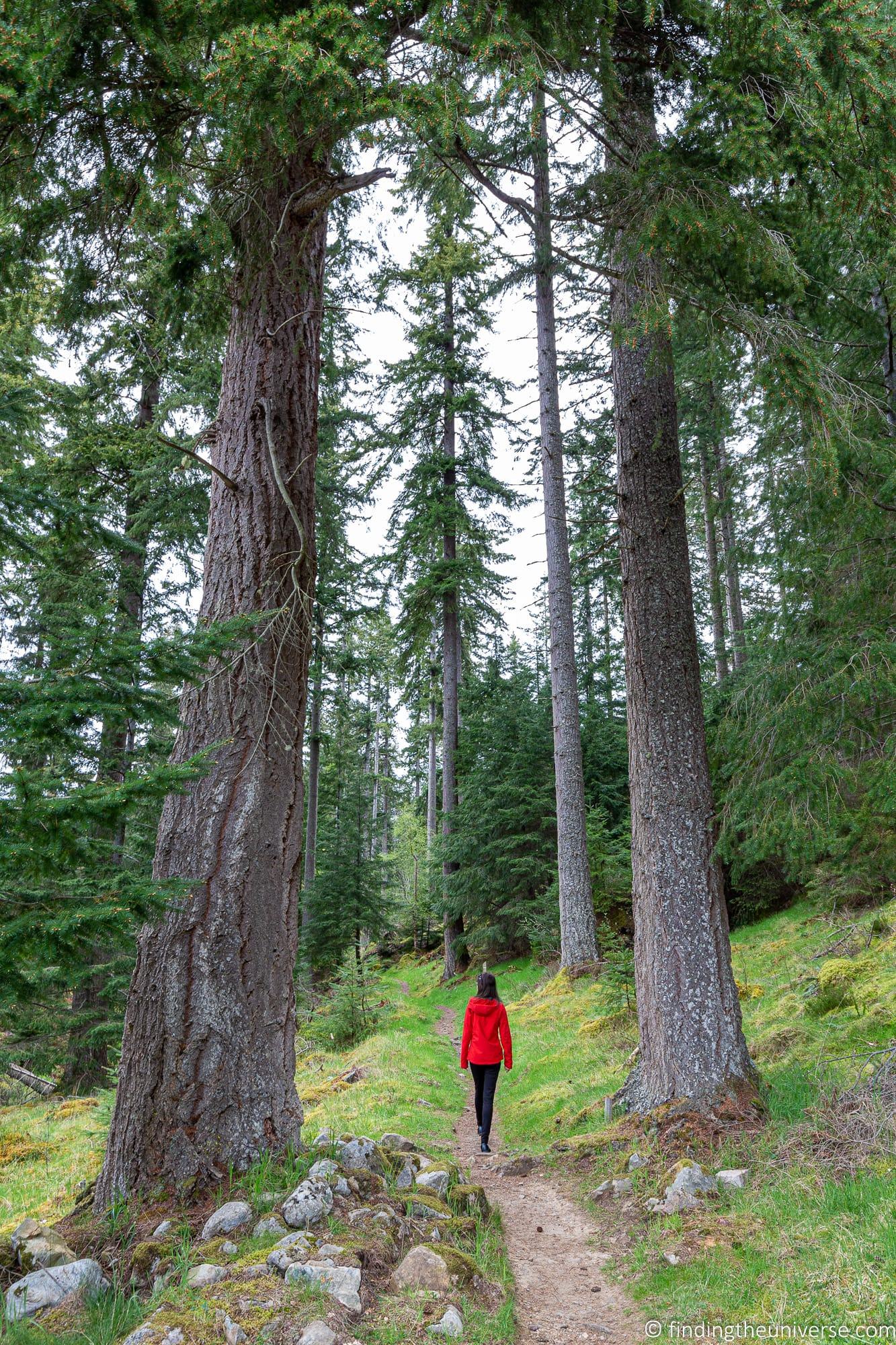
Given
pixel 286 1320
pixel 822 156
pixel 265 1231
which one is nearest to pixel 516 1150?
pixel 265 1231

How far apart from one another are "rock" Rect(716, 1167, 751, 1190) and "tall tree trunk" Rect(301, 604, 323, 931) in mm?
14620

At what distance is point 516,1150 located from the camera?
6898 mm

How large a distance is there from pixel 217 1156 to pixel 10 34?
5.21 meters

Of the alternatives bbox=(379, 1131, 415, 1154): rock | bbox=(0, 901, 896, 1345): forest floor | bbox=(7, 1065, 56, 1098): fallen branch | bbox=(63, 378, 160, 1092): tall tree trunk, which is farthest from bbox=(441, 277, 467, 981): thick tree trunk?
bbox=(379, 1131, 415, 1154): rock

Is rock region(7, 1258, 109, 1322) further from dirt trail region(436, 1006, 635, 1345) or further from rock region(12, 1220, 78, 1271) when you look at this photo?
dirt trail region(436, 1006, 635, 1345)

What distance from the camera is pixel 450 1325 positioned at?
3211 mm

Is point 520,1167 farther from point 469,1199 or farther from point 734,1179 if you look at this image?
point 734,1179

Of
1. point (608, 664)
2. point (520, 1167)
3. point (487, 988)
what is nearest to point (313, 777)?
point (608, 664)

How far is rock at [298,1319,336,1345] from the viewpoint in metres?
2.84

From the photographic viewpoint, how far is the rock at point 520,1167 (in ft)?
19.9

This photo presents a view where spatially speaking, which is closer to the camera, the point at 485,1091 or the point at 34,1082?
the point at 485,1091

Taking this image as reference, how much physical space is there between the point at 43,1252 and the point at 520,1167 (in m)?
3.92

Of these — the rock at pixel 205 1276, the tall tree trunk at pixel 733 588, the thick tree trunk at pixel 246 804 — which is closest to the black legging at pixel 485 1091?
the thick tree trunk at pixel 246 804

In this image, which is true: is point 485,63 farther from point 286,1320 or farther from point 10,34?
point 286,1320
